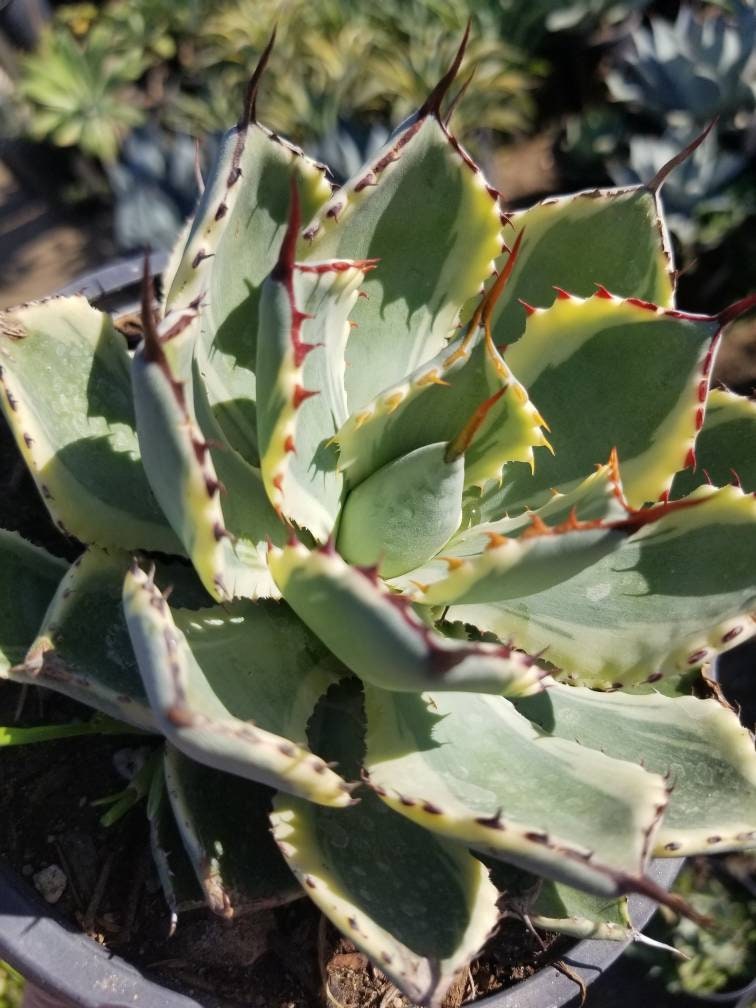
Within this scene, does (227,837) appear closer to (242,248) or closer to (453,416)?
(453,416)

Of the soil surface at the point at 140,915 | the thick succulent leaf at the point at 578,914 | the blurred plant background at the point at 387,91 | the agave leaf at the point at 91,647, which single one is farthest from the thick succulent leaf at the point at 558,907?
the blurred plant background at the point at 387,91

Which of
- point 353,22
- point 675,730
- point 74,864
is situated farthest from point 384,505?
point 353,22

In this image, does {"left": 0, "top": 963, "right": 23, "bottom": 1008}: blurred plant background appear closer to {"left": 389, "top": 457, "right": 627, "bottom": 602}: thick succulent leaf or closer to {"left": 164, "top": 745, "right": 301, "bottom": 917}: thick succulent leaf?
{"left": 164, "top": 745, "right": 301, "bottom": 917}: thick succulent leaf

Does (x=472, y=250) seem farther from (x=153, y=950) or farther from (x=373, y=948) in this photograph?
(x=153, y=950)

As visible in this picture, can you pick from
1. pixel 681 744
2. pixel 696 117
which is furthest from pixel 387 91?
pixel 681 744

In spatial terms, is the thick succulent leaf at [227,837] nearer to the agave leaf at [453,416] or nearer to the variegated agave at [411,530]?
the variegated agave at [411,530]

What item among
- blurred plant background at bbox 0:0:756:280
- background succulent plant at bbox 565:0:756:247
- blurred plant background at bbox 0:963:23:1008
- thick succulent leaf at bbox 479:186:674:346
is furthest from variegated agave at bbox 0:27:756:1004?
background succulent plant at bbox 565:0:756:247

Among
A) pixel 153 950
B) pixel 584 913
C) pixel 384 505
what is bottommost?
pixel 584 913
